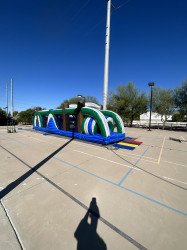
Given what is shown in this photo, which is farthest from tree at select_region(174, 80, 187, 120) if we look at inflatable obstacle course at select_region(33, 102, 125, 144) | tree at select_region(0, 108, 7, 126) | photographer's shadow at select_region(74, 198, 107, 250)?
tree at select_region(0, 108, 7, 126)

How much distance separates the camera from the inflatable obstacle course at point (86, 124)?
39.1ft

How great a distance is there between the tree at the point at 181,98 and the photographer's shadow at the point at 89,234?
30698mm

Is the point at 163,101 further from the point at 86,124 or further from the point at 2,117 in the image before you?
the point at 2,117

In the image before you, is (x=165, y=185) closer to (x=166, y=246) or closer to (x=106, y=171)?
(x=106, y=171)

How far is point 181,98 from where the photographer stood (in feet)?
92.6

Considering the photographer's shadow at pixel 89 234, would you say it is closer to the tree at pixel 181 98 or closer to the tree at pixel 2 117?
the tree at pixel 181 98

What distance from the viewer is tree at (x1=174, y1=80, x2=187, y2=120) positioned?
27.5m

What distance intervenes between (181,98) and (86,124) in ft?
78.9

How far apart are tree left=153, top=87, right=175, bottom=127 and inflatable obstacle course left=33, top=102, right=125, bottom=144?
2077 cm

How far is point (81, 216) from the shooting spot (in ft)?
11.0

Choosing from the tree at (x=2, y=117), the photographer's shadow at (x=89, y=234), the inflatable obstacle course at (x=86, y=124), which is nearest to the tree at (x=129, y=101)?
the inflatable obstacle course at (x=86, y=124)

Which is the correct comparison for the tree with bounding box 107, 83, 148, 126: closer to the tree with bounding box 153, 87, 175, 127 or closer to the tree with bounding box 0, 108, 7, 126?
the tree with bounding box 153, 87, 175, 127

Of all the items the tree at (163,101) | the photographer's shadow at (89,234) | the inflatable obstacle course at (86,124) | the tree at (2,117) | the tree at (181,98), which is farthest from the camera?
the tree at (2,117)

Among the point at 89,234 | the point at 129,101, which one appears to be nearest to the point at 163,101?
the point at 129,101
